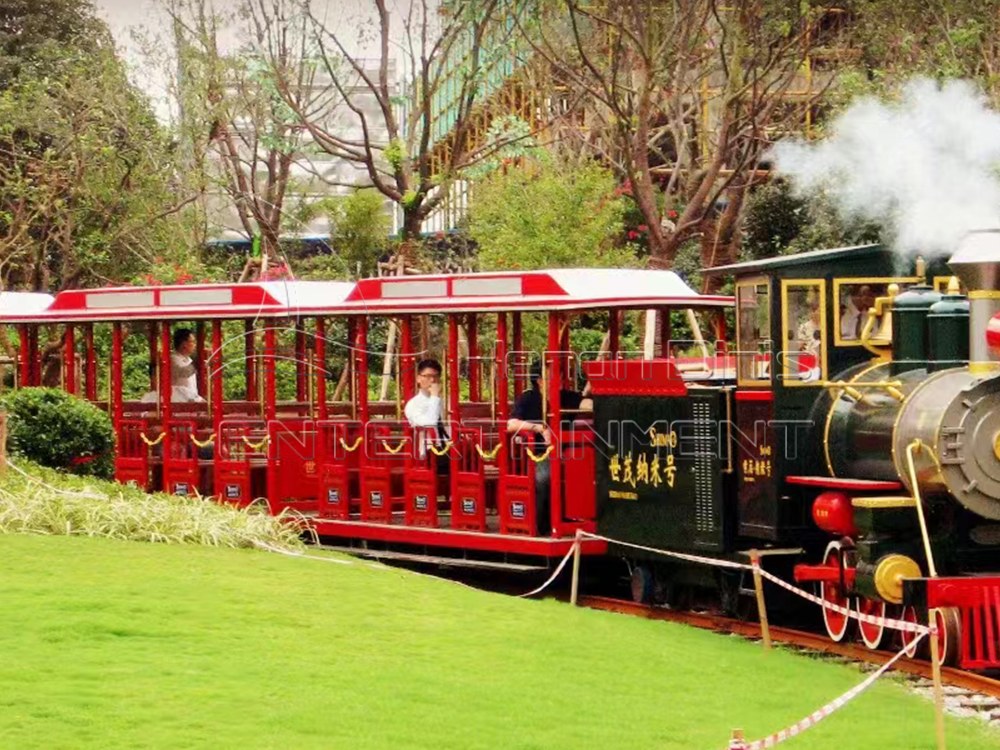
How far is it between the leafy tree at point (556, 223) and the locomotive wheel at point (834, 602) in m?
13.7

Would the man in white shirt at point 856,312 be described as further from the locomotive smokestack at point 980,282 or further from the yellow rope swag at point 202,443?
the yellow rope swag at point 202,443

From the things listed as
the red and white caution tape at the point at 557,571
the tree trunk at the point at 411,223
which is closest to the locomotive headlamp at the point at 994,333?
the red and white caution tape at the point at 557,571

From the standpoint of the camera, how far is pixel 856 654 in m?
13.7

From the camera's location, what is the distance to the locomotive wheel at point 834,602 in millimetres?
13859

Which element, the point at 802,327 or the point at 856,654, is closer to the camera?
the point at 856,654

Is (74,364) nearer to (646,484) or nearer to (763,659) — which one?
(646,484)

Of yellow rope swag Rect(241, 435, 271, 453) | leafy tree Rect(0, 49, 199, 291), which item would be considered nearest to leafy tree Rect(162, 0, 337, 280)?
leafy tree Rect(0, 49, 199, 291)

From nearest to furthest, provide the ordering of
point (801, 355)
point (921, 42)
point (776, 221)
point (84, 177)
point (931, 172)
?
point (931, 172)
point (801, 355)
point (921, 42)
point (776, 221)
point (84, 177)

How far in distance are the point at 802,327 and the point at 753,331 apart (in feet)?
1.47

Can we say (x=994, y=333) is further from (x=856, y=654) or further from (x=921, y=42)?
(x=921, y=42)

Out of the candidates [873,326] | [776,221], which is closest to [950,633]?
[873,326]

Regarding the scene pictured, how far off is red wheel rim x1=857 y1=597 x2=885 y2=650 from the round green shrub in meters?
9.95

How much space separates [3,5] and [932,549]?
32.7 metres

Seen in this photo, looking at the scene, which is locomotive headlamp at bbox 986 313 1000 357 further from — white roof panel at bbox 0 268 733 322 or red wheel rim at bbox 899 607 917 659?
white roof panel at bbox 0 268 733 322
